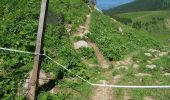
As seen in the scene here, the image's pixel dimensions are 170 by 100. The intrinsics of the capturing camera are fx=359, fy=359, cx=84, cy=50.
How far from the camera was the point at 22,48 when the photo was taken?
21219 millimetres

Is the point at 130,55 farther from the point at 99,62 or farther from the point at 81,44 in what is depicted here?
the point at 81,44

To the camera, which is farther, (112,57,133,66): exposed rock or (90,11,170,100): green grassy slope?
(112,57,133,66): exposed rock

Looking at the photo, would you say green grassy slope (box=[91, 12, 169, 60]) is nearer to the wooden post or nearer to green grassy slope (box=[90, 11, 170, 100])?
green grassy slope (box=[90, 11, 170, 100])

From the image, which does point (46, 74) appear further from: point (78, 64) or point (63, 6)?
point (63, 6)

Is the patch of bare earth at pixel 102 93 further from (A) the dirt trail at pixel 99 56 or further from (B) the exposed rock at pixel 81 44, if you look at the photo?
(B) the exposed rock at pixel 81 44

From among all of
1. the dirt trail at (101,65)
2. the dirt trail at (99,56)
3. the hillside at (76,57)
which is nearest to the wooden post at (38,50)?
the hillside at (76,57)

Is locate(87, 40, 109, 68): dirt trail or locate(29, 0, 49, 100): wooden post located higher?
locate(29, 0, 49, 100): wooden post

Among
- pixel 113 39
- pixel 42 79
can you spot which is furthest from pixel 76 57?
pixel 113 39

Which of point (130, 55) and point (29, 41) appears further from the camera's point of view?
point (130, 55)

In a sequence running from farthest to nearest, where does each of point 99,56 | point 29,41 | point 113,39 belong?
1. point 113,39
2. point 99,56
3. point 29,41

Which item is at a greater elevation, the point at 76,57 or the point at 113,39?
the point at 113,39

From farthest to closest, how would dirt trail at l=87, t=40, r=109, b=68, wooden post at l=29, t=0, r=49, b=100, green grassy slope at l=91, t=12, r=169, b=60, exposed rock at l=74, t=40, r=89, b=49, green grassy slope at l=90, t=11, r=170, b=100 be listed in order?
green grassy slope at l=91, t=12, r=169, b=60 < exposed rock at l=74, t=40, r=89, b=49 < dirt trail at l=87, t=40, r=109, b=68 < green grassy slope at l=90, t=11, r=170, b=100 < wooden post at l=29, t=0, r=49, b=100

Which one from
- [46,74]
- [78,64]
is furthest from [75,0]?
[46,74]

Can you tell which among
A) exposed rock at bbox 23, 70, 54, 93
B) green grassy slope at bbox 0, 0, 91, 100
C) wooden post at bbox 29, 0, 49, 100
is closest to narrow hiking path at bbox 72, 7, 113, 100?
green grassy slope at bbox 0, 0, 91, 100
